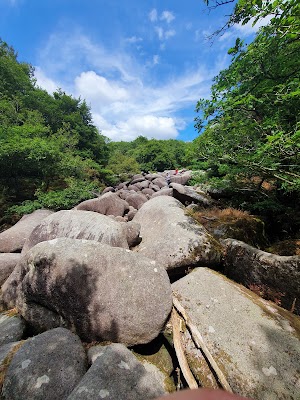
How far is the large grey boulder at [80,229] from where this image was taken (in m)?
5.49

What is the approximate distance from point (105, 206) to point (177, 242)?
5624mm

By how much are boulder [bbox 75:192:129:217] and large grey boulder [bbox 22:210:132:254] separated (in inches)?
128

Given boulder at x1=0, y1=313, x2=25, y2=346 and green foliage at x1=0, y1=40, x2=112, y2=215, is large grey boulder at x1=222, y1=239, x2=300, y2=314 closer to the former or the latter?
boulder at x1=0, y1=313, x2=25, y2=346

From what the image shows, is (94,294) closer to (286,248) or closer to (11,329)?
(11,329)

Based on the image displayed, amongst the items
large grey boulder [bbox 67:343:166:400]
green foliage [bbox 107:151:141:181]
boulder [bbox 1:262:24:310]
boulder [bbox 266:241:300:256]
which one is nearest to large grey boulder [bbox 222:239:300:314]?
boulder [bbox 266:241:300:256]

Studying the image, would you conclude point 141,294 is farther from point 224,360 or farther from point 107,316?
point 224,360

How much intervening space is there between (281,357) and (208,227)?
4072 millimetres

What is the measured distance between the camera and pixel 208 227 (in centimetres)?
663

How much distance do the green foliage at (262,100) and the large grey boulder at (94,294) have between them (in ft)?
10.8

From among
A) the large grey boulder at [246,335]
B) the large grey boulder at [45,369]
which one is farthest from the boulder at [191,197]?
the large grey boulder at [45,369]

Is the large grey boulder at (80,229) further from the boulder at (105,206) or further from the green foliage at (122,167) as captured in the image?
the green foliage at (122,167)

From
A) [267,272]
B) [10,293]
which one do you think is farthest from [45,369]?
[267,272]

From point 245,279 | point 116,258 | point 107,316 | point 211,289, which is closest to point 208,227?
point 245,279

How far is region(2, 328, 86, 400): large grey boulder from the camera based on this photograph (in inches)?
89.4
